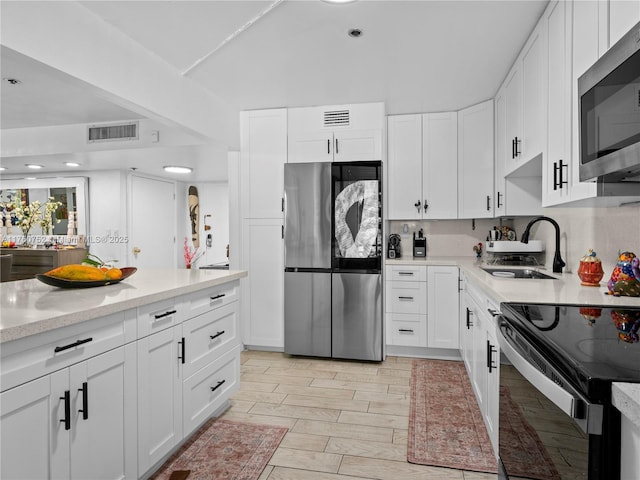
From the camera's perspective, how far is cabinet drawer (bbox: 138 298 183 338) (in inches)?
73.5

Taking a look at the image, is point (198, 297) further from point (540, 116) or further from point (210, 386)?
point (540, 116)

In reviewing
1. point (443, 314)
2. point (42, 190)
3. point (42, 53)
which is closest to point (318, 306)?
point (443, 314)

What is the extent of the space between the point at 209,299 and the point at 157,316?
1.62ft

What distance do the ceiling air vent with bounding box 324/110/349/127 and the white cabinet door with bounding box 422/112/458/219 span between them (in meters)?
0.83

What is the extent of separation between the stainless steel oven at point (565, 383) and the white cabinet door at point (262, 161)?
9.26 ft

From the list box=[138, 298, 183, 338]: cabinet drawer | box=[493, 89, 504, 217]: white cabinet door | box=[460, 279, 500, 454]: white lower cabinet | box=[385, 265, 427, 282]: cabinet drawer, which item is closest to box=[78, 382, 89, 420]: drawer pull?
box=[138, 298, 183, 338]: cabinet drawer

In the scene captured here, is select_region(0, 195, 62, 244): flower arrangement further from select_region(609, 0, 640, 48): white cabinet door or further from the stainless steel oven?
select_region(609, 0, 640, 48): white cabinet door

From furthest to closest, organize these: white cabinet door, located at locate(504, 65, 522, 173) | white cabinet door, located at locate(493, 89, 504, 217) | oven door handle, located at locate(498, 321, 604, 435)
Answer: white cabinet door, located at locate(493, 89, 504, 217) < white cabinet door, located at locate(504, 65, 522, 173) < oven door handle, located at locate(498, 321, 604, 435)

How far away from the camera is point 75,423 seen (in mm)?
1470

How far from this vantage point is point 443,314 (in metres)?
3.85

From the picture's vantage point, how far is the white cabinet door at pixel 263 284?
4.08m

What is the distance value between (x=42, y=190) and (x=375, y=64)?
5987 millimetres

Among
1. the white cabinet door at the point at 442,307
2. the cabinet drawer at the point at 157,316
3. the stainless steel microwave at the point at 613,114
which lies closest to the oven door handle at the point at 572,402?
the stainless steel microwave at the point at 613,114

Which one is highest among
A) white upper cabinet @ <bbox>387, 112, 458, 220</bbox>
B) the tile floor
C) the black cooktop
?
white upper cabinet @ <bbox>387, 112, 458, 220</bbox>
